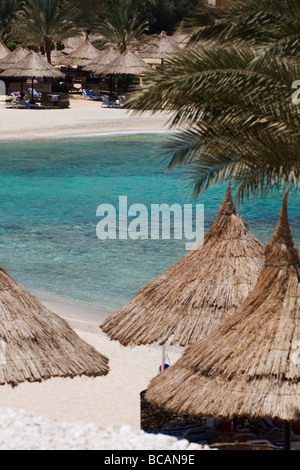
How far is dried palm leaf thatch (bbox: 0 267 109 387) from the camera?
746cm

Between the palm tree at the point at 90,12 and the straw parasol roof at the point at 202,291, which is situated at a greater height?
the palm tree at the point at 90,12

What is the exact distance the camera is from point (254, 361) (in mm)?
6711

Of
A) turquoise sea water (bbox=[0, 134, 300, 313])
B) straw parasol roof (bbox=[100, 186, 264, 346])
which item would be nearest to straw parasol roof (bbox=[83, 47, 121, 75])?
turquoise sea water (bbox=[0, 134, 300, 313])

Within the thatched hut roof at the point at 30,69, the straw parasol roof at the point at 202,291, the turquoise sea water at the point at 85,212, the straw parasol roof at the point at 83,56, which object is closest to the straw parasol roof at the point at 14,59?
the thatched hut roof at the point at 30,69

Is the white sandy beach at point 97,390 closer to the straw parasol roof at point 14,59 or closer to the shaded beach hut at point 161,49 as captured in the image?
the straw parasol roof at point 14,59

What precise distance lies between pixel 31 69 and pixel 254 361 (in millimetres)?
33257

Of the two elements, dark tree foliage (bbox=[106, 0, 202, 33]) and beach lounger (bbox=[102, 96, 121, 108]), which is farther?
dark tree foliage (bbox=[106, 0, 202, 33])

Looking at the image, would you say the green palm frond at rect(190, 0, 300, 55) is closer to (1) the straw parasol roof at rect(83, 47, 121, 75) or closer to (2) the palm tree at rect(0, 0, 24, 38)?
(1) the straw parasol roof at rect(83, 47, 121, 75)

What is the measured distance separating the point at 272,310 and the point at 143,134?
1083 inches

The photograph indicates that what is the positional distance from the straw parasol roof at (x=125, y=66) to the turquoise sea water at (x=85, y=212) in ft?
24.6

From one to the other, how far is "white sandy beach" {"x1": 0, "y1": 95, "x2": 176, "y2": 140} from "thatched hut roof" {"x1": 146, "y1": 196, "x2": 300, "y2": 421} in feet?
81.5

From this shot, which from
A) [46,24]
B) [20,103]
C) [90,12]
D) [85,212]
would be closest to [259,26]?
[85,212]

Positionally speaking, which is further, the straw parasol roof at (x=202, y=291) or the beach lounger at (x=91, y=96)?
the beach lounger at (x=91, y=96)

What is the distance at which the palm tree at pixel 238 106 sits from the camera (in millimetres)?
6559
